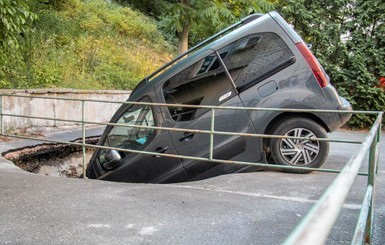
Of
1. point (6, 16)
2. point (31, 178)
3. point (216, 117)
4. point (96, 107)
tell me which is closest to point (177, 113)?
point (216, 117)

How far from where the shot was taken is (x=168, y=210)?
390cm

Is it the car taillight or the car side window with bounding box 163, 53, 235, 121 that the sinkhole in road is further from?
the car taillight

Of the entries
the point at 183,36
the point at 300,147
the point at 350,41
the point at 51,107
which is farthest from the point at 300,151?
the point at 350,41

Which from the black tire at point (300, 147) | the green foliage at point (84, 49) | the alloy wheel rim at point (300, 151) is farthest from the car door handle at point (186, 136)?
the green foliage at point (84, 49)

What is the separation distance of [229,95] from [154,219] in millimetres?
2535

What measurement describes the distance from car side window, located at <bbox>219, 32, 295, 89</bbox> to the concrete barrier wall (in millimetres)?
5434

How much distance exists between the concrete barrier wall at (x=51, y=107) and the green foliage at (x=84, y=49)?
801 millimetres

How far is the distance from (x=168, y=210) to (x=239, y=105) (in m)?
2.21

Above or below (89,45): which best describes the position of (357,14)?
above

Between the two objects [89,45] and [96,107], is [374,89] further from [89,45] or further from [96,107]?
[89,45]

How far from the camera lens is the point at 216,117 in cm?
564

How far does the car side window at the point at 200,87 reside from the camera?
221 inches

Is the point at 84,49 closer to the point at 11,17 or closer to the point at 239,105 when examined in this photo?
the point at 11,17

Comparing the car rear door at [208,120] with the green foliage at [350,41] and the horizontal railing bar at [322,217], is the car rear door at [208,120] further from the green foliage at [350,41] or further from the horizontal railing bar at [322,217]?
the green foliage at [350,41]
